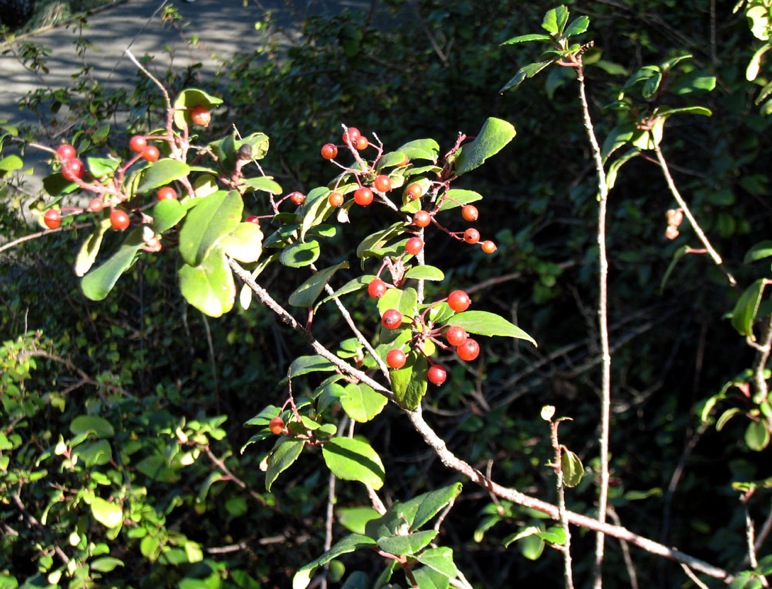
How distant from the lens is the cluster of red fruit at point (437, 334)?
1.08 metres

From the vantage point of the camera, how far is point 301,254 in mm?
1234

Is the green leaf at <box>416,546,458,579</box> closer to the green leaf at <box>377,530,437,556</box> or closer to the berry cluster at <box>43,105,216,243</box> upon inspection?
the green leaf at <box>377,530,437,556</box>

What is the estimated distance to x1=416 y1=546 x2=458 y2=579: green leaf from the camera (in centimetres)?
107

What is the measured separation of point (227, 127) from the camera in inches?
143

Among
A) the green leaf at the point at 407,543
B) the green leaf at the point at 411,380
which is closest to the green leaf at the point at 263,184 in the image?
the green leaf at the point at 411,380

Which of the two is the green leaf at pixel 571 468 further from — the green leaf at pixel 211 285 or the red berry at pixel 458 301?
the green leaf at pixel 211 285

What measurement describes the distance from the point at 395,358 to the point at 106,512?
1.50 m

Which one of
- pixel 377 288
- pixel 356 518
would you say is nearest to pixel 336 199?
pixel 377 288

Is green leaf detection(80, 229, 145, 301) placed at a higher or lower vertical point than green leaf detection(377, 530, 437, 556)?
higher

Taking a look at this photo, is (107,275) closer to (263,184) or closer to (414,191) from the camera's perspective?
(263,184)

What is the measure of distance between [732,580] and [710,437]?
149 centimetres

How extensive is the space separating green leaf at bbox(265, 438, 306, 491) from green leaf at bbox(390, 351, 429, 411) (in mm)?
210

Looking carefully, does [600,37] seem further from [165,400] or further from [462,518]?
[165,400]

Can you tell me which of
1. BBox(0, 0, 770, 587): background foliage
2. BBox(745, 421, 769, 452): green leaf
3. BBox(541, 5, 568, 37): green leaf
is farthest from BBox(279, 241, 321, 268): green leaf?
BBox(745, 421, 769, 452): green leaf
